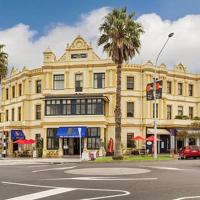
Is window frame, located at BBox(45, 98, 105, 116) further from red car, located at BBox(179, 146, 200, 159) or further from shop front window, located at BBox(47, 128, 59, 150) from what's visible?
red car, located at BBox(179, 146, 200, 159)

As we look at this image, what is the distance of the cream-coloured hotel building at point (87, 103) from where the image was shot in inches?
2357

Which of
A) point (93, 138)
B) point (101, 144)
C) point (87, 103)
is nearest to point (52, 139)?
point (93, 138)

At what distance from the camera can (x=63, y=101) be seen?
60.6m

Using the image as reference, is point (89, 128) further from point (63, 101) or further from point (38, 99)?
point (38, 99)

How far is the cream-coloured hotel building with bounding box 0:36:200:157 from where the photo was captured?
59.9 m

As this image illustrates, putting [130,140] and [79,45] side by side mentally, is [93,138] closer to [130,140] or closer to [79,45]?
[130,140]

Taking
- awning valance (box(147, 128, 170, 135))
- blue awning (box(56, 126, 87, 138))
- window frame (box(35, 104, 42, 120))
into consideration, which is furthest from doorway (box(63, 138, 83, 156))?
awning valance (box(147, 128, 170, 135))

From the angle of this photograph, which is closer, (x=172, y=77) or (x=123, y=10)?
(x=123, y=10)

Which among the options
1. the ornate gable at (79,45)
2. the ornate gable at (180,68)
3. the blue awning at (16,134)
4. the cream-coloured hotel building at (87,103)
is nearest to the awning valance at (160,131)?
the cream-coloured hotel building at (87,103)

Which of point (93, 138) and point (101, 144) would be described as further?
point (93, 138)

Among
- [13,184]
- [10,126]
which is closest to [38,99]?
[10,126]

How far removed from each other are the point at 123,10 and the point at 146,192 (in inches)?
1191

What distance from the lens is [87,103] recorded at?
197 ft

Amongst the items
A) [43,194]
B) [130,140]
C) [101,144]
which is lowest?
[43,194]
